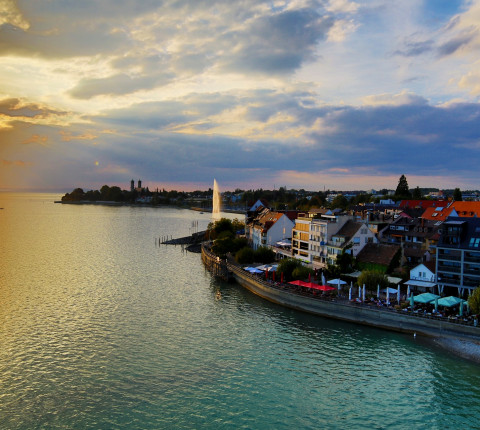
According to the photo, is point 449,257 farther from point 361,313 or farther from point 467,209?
point 467,209

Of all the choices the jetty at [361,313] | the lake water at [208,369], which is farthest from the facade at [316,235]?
the lake water at [208,369]

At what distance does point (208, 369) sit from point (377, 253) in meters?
35.3

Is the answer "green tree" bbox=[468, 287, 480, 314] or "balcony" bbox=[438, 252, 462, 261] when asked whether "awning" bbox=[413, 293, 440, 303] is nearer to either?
"green tree" bbox=[468, 287, 480, 314]

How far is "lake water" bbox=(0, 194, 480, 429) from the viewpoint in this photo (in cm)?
2767

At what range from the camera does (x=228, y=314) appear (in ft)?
164

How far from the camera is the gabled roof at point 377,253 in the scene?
192ft

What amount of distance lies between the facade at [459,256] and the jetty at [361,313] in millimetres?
8825

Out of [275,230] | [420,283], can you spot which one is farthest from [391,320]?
[275,230]

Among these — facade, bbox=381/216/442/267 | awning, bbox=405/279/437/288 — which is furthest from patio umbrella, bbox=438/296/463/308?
facade, bbox=381/216/442/267

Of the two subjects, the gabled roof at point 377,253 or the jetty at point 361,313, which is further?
the gabled roof at point 377,253

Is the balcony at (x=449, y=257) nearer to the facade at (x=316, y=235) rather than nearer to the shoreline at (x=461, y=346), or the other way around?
the shoreline at (x=461, y=346)

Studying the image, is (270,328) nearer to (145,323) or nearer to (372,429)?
(145,323)

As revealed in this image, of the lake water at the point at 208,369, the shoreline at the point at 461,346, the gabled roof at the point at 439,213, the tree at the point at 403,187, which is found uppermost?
the tree at the point at 403,187

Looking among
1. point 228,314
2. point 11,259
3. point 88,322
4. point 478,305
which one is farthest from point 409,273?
point 11,259
